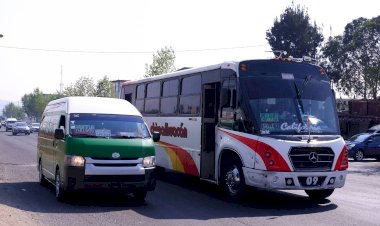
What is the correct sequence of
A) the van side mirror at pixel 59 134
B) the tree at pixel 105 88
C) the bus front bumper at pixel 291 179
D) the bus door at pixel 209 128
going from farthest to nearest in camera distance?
the tree at pixel 105 88 < the bus door at pixel 209 128 < the van side mirror at pixel 59 134 < the bus front bumper at pixel 291 179

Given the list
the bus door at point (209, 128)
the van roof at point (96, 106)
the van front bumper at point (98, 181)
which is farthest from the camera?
the bus door at point (209, 128)

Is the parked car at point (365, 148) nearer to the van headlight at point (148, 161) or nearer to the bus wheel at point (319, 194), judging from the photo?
the bus wheel at point (319, 194)

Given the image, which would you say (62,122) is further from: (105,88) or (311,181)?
(105,88)

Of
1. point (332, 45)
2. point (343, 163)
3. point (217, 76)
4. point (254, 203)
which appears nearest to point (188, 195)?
point (254, 203)

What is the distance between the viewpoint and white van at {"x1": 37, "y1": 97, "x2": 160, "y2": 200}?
11445 mm

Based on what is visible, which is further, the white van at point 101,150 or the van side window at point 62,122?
the van side window at point 62,122

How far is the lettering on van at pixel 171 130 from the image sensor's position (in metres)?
15.3

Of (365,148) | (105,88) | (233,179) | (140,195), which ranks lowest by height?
(140,195)

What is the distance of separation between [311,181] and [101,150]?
4.28m

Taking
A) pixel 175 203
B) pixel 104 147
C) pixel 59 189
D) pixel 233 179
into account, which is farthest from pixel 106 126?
pixel 233 179

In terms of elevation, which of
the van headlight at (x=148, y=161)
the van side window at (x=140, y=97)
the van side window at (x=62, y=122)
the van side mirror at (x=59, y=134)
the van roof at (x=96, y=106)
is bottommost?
the van headlight at (x=148, y=161)

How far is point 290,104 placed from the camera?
1228cm

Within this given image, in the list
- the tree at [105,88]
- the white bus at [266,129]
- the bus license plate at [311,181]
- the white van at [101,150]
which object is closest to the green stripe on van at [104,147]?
the white van at [101,150]

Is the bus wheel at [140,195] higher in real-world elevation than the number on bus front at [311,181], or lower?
lower
